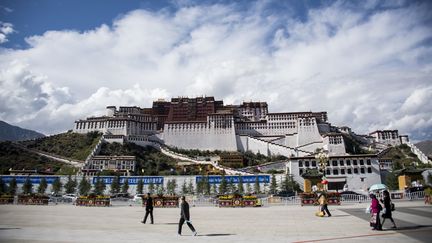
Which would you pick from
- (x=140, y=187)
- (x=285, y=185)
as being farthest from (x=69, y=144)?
(x=285, y=185)

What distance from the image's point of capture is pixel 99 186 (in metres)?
52.8

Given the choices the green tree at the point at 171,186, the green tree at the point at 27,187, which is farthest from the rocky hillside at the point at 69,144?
the green tree at the point at 171,186

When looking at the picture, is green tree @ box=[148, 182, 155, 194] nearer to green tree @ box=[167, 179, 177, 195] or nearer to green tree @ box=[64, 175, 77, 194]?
green tree @ box=[167, 179, 177, 195]

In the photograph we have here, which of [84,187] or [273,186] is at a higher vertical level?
[273,186]

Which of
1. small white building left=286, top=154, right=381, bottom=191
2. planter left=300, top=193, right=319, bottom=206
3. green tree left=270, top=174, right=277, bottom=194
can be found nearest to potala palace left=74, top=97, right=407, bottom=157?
small white building left=286, top=154, right=381, bottom=191

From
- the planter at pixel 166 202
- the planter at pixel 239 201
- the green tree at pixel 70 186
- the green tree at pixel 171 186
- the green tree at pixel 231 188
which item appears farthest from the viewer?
the green tree at pixel 171 186

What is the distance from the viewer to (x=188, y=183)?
183 feet

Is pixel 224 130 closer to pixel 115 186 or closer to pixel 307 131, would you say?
pixel 307 131

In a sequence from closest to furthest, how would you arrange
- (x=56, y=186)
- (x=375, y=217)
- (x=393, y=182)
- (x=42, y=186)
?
(x=375, y=217)
(x=393, y=182)
(x=56, y=186)
(x=42, y=186)

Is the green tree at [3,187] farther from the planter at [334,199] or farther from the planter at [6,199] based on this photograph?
the planter at [334,199]

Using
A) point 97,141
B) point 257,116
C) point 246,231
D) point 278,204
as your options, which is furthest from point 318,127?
point 246,231

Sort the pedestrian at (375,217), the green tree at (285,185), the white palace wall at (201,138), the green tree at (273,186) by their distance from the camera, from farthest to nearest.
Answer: the white palace wall at (201,138), the green tree at (273,186), the green tree at (285,185), the pedestrian at (375,217)

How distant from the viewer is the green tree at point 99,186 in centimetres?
5188

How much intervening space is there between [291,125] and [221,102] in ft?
91.9
